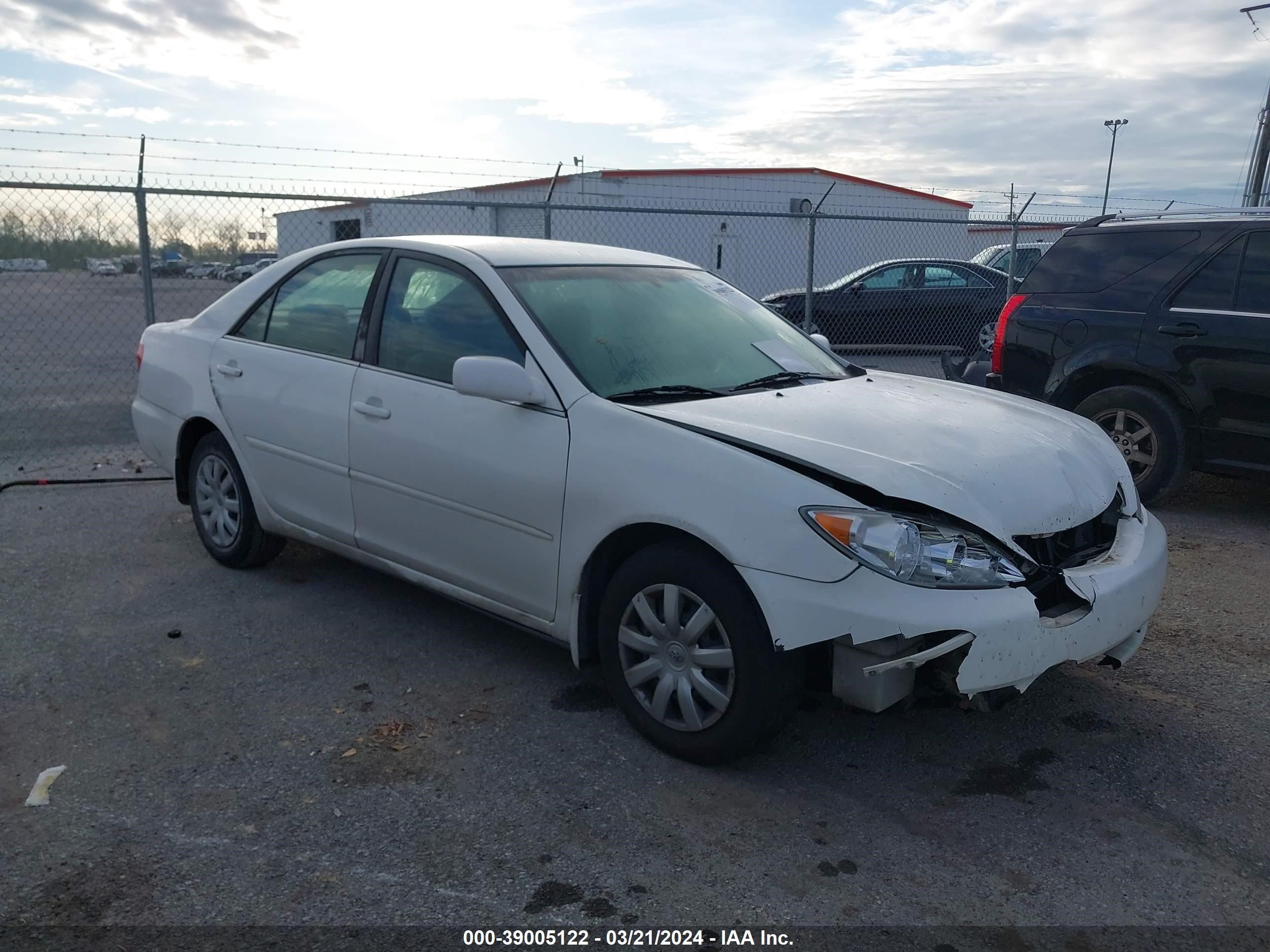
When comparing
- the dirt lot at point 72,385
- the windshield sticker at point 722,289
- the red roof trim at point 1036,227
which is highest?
the red roof trim at point 1036,227

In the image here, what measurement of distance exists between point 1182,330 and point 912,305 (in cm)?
816

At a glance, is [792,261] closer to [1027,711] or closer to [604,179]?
[604,179]

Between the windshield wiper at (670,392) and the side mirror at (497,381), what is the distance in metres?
0.27

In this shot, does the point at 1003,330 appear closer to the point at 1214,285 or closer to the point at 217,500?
the point at 1214,285

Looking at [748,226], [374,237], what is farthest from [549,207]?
[748,226]

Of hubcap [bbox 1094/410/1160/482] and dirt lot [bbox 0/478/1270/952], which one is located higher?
hubcap [bbox 1094/410/1160/482]

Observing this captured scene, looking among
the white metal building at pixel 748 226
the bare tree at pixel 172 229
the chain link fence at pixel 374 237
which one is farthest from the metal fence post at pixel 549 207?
the white metal building at pixel 748 226

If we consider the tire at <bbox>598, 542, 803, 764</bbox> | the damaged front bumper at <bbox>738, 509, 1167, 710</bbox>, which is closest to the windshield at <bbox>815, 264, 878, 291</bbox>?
the tire at <bbox>598, 542, 803, 764</bbox>

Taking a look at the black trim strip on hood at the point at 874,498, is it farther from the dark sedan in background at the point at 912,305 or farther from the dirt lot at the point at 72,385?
the dark sedan in background at the point at 912,305

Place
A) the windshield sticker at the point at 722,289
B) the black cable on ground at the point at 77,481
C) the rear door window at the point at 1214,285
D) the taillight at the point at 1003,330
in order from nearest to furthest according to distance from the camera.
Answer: the windshield sticker at the point at 722,289 < the rear door window at the point at 1214,285 < the black cable on ground at the point at 77,481 < the taillight at the point at 1003,330

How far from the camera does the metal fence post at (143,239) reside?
7832 mm

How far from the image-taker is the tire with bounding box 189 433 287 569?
498cm

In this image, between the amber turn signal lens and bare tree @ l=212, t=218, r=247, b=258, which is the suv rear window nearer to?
the amber turn signal lens

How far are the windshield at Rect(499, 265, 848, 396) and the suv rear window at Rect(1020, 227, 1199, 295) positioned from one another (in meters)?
3.11
